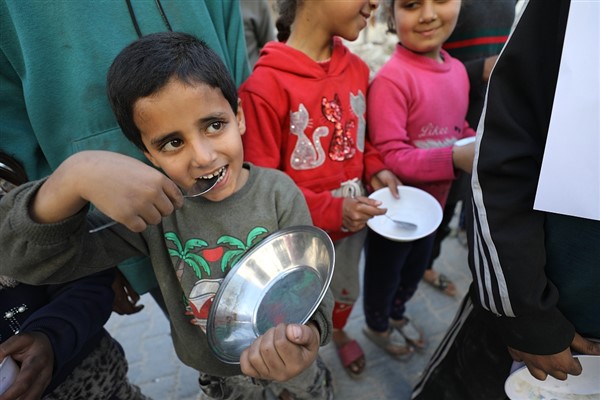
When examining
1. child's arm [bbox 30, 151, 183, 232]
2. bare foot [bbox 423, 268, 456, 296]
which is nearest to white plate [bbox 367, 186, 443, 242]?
child's arm [bbox 30, 151, 183, 232]

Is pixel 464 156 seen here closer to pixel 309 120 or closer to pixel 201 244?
pixel 309 120

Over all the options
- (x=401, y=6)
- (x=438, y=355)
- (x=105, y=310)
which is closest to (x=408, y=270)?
(x=438, y=355)

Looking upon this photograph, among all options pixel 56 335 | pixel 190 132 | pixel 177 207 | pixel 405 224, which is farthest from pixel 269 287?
pixel 405 224

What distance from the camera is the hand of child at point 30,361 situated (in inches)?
33.2

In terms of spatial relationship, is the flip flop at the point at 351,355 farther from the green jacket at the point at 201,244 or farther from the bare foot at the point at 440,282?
the green jacket at the point at 201,244

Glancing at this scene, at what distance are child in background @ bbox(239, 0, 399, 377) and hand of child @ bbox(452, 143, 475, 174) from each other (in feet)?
0.82

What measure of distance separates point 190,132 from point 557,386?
1182 mm

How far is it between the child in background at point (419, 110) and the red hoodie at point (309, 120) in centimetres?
12

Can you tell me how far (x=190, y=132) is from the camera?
90 centimetres

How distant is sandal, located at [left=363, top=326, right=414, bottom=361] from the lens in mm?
2068

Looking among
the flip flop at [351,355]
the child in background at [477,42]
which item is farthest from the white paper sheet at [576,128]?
the flip flop at [351,355]

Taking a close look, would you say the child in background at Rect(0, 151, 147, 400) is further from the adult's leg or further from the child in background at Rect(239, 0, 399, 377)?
the adult's leg

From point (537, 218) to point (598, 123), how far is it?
0.80 ft

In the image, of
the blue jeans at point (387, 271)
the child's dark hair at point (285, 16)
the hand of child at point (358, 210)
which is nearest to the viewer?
the hand of child at point (358, 210)
